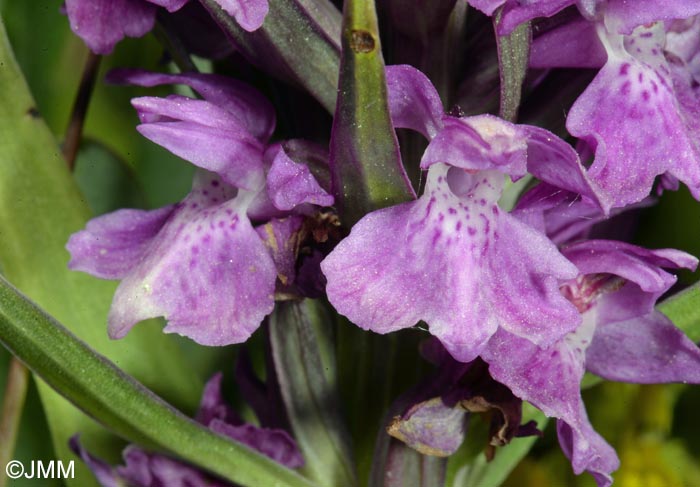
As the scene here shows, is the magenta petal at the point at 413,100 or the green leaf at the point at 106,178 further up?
the magenta petal at the point at 413,100

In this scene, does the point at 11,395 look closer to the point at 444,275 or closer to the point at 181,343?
the point at 181,343

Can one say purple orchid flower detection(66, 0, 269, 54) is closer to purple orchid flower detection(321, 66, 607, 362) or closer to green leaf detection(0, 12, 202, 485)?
green leaf detection(0, 12, 202, 485)

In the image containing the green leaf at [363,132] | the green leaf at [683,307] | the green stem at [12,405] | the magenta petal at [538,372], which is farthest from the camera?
the green stem at [12,405]

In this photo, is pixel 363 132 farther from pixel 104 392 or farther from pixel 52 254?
pixel 52 254

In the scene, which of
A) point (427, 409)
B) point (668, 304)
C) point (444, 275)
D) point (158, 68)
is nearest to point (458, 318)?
point (444, 275)

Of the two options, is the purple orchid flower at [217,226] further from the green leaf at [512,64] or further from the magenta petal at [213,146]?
the green leaf at [512,64]

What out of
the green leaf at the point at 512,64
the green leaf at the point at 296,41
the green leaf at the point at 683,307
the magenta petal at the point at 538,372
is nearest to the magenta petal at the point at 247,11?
the green leaf at the point at 296,41

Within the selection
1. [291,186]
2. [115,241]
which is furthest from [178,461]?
[291,186]
